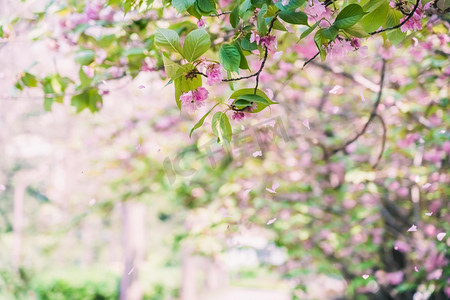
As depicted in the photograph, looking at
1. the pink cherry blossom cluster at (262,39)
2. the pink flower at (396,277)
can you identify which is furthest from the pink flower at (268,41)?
the pink flower at (396,277)

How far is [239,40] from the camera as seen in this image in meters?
1.41

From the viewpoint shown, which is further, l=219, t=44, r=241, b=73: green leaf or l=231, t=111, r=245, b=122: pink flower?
l=231, t=111, r=245, b=122: pink flower

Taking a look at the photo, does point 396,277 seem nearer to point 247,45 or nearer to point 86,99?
point 86,99

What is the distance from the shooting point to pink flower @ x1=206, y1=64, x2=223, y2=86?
4.59ft

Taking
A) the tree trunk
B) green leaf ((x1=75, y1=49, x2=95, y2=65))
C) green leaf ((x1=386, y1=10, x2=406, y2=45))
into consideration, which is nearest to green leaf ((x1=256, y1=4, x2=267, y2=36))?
green leaf ((x1=386, y1=10, x2=406, y2=45))

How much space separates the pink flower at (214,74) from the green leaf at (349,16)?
14.7 inches

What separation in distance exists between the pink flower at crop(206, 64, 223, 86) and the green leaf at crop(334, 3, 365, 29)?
37 centimetres

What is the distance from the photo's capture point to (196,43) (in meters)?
1.19

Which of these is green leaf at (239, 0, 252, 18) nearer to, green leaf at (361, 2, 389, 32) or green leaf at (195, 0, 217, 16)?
green leaf at (195, 0, 217, 16)

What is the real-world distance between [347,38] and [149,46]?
1321 mm

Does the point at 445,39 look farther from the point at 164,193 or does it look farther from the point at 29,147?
the point at 29,147

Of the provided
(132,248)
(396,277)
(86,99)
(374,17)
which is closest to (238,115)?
(374,17)

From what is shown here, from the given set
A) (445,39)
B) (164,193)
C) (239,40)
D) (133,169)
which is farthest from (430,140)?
(133,169)

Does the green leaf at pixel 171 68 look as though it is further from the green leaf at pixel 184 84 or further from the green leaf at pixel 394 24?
the green leaf at pixel 394 24
